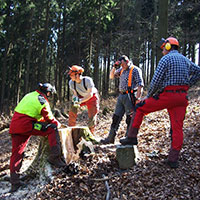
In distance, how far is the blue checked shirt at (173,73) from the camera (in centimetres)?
396

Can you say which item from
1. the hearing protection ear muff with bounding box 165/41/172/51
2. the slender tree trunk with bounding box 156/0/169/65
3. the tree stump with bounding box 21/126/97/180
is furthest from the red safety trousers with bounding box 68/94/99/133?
the slender tree trunk with bounding box 156/0/169/65

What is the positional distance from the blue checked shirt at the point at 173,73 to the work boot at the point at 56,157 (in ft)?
7.86

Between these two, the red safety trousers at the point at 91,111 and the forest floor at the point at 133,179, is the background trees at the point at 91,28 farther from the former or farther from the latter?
the forest floor at the point at 133,179

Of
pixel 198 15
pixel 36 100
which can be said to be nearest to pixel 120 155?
pixel 36 100

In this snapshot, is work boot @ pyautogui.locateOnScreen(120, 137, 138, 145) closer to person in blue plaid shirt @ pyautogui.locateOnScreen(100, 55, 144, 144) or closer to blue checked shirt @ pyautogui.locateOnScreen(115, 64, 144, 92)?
person in blue plaid shirt @ pyautogui.locateOnScreen(100, 55, 144, 144)

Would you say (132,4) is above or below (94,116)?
above

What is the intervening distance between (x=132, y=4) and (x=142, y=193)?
20.5 m

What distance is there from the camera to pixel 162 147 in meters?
5.08

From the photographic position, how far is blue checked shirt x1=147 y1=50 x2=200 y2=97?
3955 millimetres

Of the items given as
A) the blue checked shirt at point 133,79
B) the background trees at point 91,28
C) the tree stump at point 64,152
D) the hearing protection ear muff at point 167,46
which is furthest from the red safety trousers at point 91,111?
the background trees at point 91,28

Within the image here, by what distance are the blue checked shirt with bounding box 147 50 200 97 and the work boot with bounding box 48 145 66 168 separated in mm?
2394

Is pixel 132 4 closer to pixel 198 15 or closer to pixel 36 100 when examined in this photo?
pixel 198 15

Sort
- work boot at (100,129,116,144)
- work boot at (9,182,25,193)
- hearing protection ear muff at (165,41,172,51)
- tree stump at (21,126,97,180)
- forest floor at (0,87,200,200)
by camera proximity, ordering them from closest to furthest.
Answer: forest floor at (0,87,200,200), hearing protection ear muff at (165,41,172,51), work boot at (9,182,25,193), tree stump at (21,126,97,180), work boot at (100,129,116,144)

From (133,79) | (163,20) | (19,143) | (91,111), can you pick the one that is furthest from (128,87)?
(163,20)
